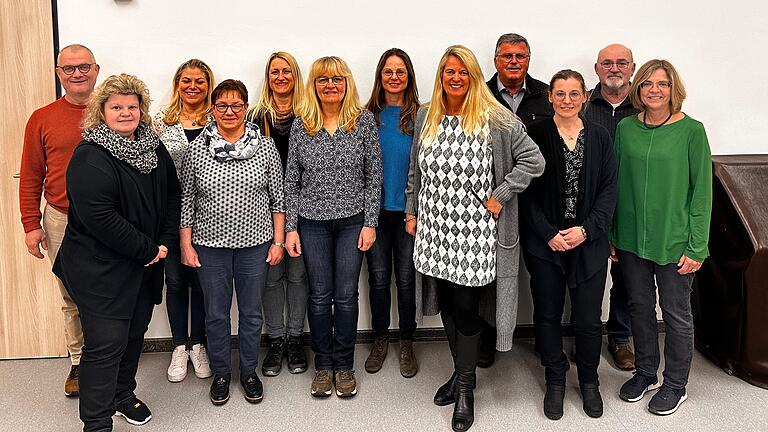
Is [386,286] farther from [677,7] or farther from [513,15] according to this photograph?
[677,7]

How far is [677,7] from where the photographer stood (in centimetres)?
357

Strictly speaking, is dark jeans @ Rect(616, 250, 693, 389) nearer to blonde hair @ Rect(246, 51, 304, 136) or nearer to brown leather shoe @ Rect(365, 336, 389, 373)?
brown leather shoe @ Rect(365, 336, 389, 373)

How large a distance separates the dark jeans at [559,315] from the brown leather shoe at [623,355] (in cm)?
51

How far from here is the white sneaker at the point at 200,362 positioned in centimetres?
317

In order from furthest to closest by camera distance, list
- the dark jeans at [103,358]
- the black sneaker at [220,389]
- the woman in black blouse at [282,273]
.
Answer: the woman in black blouse at [282,273] < the black sneaker at [220,389] < the dark jeans at [103,358]

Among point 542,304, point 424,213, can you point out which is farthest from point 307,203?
point 542,304

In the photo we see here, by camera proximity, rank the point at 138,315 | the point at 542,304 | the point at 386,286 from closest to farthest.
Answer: the point at 138,315 < the point at 542,304 < the point at 386,286

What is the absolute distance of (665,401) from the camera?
281cm

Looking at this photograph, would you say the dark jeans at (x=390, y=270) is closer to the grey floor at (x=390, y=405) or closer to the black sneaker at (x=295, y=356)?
the grey floor at (x=390, y=405)

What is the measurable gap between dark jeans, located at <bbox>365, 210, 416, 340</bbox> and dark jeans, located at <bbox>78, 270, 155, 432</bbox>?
111cm

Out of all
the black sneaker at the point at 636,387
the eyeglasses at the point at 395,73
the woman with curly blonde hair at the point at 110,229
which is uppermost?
the eyeglasses at the point at 395,73

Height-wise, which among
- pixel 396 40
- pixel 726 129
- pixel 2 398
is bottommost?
pixel 2 398

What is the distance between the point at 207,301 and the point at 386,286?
90cm

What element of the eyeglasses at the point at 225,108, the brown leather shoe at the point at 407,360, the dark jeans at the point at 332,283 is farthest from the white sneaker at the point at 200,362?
the eyeglasses at the point at 225,108
